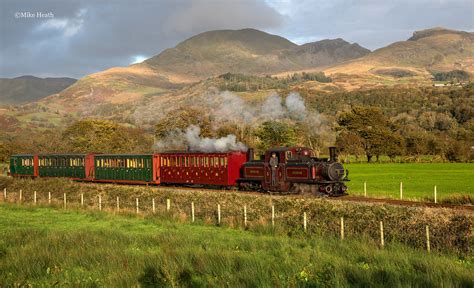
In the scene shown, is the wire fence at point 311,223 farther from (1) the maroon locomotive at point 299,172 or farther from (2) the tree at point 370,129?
(2) the tree at point 370,129

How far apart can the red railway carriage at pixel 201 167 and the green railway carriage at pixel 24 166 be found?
21.0m

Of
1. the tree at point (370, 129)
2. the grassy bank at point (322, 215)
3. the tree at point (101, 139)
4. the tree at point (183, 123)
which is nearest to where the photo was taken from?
the grassy bank at point (322, 215)

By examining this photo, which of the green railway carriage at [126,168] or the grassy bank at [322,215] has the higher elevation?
the green railway carriage at [126,168]

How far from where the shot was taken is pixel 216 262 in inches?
551

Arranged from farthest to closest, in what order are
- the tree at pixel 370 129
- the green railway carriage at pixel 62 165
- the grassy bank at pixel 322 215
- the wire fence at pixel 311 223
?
1. the tree at pixel 370 129
2. the green railway carriage at pixel 62 165
3. the grassy bank at pixel 322 215
4. the wire fence at pixel 311 223

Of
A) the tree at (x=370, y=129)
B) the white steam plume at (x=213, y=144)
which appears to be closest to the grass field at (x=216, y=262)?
the white steam plume at (x=213, y=144)

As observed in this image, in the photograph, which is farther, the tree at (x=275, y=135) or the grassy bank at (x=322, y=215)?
the tree at (x=275, y=135)

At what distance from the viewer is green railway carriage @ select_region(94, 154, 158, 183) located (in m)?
42.7

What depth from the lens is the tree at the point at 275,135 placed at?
66.1 m

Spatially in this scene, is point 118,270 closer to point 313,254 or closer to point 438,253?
point 313,254

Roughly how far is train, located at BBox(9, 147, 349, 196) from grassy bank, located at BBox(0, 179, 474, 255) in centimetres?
247

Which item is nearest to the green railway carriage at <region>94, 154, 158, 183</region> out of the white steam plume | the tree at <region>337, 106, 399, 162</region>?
the white steam plume

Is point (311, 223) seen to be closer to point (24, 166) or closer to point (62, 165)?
point (62, 165)

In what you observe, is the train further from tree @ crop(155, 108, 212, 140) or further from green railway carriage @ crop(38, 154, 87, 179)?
tree @ crop(155, 108, 212, 140)
